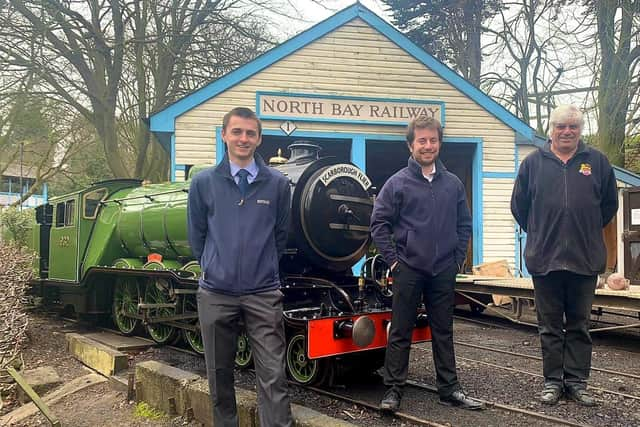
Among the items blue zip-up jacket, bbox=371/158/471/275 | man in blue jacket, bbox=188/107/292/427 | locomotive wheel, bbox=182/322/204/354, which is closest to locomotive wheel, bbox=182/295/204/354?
locomotive wheel, bbox=182/322/204/354

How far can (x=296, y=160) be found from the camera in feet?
18.2

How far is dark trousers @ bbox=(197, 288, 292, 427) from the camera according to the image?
129 inches

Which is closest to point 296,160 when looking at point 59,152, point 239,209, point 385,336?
point 385,336

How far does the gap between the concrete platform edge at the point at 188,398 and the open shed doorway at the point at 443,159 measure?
23.3ft

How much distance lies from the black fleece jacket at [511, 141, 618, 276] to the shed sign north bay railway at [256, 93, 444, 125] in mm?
7549

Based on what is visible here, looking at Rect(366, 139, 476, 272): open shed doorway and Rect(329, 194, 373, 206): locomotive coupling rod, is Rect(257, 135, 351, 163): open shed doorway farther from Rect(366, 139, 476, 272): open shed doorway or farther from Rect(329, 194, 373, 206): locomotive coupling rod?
Rect(329, 194, 373, 206): locomotive coupling rod

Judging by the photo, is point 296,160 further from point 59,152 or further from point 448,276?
point 59,152

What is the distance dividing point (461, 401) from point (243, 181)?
2234 millimetres

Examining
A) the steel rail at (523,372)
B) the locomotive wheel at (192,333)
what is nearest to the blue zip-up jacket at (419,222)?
the steel rail at (523,372)

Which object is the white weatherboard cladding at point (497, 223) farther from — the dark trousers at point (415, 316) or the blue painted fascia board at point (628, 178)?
the dark trousers at point (415, 316)

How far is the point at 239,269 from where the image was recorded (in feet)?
10.7

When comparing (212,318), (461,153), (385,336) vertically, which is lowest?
(385,336)

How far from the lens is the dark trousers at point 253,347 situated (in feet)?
10.7

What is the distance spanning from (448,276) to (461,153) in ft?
30.8
